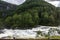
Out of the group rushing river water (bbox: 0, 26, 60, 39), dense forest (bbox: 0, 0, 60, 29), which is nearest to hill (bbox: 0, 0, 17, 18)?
dense forest (bbox: 0, 0, 60, 29)

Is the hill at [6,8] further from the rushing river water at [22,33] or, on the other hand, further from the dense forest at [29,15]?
the rushing river water at [22,33]

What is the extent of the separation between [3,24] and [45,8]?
0.58 m

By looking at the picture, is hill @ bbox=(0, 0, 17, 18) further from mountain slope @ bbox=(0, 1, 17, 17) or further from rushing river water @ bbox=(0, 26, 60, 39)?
rushing river water @ bbox=(0, 26, 60, 39)

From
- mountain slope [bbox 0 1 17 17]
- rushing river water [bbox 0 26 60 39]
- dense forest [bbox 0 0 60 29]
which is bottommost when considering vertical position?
rushing river water [bbox 0 26 60 39]

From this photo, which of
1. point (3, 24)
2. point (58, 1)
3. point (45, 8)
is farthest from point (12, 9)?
point (58, 1)

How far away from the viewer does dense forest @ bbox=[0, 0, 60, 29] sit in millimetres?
2254

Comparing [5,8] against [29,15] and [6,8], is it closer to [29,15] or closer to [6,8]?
[6,8]

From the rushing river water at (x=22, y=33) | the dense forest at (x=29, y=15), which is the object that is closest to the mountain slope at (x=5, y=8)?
the dense forest at (x=29, y=15)

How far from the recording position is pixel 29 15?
2270mm

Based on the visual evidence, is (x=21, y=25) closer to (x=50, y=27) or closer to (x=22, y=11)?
(x=22, y=11)

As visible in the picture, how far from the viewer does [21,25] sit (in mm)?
2266

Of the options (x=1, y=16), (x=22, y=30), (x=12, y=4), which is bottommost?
(x=22, y=30)

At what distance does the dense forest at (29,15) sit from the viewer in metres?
2.25

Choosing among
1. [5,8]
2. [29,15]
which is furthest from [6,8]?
[29,15]
